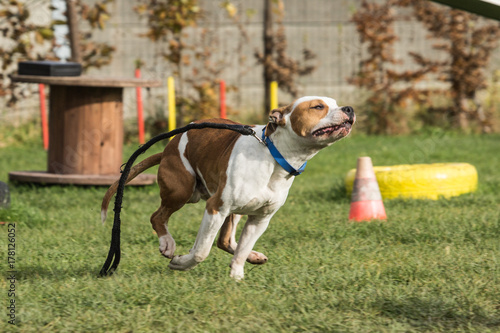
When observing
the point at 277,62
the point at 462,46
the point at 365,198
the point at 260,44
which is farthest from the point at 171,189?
the point at 260,44

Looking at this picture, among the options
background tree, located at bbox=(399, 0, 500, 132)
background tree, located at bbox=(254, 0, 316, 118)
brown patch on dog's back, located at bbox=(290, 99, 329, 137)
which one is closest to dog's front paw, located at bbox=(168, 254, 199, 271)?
brown patch on dog's back, located at bbox=(290, 99, 329, 137)

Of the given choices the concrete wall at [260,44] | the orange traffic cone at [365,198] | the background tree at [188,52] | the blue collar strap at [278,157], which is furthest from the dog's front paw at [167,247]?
the concrete wall at [260,44]

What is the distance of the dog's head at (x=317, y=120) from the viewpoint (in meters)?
4.04

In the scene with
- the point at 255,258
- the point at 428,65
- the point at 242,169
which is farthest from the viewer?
the point at 428,65

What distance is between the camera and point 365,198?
6.71m

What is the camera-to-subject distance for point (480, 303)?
4.02 m

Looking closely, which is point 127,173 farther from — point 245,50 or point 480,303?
point 245,50

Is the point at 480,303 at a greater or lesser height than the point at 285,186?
lesser

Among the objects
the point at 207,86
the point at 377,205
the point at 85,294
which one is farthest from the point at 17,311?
the point at 207,86

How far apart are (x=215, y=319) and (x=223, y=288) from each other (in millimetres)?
482

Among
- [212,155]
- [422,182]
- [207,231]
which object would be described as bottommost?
[422,182]

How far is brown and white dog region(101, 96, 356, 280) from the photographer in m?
4.12

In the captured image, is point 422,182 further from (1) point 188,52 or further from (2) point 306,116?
(1) point 188,52

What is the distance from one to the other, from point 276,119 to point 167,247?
3.81 ft
